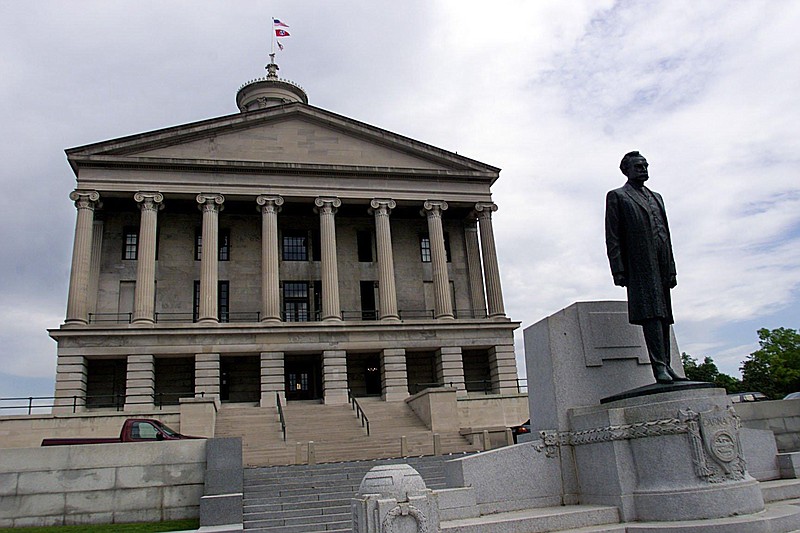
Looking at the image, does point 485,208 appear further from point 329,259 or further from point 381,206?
point 329,259

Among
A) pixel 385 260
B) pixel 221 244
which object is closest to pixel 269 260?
pixel 221 244

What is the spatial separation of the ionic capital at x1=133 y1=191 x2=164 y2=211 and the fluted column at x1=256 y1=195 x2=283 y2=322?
5914mm

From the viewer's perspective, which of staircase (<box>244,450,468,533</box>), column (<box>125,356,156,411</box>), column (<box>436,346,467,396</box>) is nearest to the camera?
staircase (<box>244,450,468,533</box>)

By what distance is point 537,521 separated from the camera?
28.9 feet

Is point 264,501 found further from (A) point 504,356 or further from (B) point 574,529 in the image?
(A) point 504,356

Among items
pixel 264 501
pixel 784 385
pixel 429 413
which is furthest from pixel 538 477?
pixel 784 385

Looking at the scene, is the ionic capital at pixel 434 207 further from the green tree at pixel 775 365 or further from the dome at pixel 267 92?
the green tree at pixel 775 365

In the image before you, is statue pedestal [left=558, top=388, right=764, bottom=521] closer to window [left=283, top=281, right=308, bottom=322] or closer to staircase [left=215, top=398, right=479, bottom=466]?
staircase [left=215, top=398, right=479, bottom=466]

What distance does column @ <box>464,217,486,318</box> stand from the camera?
4381 centimetres

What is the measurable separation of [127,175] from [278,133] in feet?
31.9

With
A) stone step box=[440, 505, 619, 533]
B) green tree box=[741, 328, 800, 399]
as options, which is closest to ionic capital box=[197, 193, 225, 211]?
stone step box=[440, 505, 619, 533]

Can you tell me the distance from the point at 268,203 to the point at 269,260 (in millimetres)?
3736

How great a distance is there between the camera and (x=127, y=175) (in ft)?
126

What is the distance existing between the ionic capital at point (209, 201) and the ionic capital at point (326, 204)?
594cm
